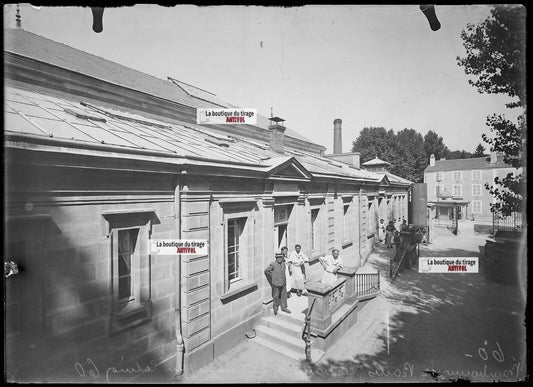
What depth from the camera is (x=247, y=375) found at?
656 centimetres

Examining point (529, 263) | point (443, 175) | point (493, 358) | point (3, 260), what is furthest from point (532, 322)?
point (443, 175)

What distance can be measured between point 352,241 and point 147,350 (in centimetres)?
1162

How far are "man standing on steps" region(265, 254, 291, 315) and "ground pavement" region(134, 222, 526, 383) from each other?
4.39 ft

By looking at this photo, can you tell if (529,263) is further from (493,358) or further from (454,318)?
(454,318)

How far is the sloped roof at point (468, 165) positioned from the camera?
38169 mm

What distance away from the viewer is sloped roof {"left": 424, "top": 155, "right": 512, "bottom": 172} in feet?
125

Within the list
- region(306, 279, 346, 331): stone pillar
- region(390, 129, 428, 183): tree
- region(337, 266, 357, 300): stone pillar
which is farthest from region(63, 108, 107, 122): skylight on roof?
region(390, 129, 428, 183): tree

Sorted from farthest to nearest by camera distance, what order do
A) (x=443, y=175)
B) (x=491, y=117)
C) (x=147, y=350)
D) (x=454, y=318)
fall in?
(x=443, y=175) < (x=454, y=318) < (x=491, y=117) < (x=147, y=350)

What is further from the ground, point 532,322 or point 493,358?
point 532,322

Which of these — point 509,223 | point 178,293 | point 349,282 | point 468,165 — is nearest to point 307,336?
point 349,282

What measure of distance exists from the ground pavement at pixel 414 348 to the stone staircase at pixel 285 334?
212 millimetres

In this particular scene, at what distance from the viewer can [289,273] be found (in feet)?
31.3

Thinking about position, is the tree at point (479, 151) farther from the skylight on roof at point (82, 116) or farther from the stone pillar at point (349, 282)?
the skylight on roof at point (82, 116)

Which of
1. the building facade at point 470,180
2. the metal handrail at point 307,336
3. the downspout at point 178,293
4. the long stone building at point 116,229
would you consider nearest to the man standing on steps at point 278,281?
the long stone building at point 116,229
